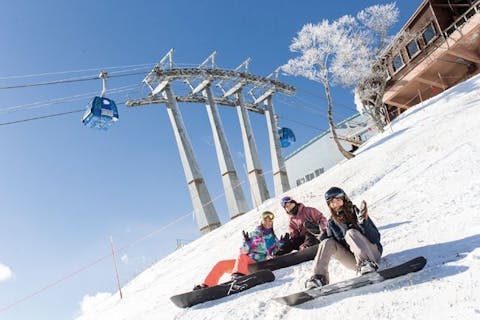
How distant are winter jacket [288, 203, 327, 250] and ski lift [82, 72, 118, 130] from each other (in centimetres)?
1536

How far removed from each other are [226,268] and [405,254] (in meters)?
2.78

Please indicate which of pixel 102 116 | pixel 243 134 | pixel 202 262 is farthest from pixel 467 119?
pixel 243 134

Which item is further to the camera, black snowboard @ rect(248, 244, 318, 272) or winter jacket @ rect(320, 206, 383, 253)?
black snowboard @ rect(248, 244, 318, 272)

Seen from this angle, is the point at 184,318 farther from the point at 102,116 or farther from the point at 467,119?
the point at 102,116

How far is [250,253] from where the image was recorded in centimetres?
684

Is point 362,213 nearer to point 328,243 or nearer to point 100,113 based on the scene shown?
point 328,243

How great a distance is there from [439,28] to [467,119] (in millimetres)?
15272

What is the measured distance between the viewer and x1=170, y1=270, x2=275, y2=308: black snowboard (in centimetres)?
589

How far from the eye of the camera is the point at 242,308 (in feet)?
17.0

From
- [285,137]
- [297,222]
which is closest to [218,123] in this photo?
[285,137]

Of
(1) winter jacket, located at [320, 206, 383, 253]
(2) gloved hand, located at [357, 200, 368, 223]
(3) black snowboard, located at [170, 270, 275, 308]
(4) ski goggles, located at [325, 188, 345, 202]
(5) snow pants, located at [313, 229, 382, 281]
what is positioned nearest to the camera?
(5) snow pants, located at [313, 229, 382, 281]

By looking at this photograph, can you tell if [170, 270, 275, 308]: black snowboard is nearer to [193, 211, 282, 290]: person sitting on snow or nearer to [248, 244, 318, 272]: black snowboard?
[193, 211, 282, 290]: person sitting on snow

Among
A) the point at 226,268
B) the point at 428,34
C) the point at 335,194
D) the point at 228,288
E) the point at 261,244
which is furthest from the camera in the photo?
the point at 428,34

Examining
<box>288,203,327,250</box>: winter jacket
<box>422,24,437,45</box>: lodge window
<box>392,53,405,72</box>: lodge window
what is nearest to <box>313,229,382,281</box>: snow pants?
<box>288,203,327,250</box>: winter jacket
